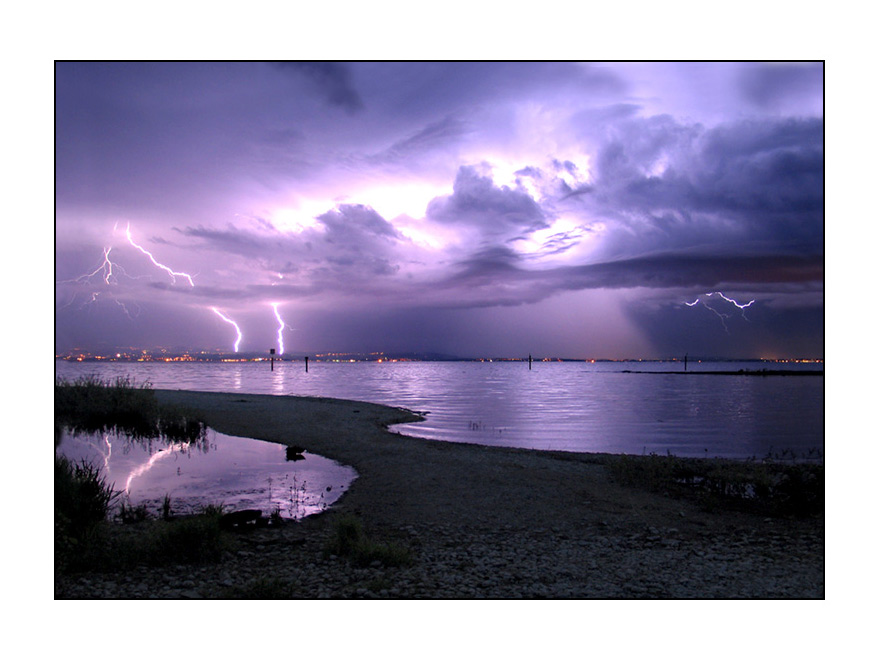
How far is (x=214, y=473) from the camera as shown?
1470cm

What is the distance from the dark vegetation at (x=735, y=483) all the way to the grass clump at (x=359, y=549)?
7.93m

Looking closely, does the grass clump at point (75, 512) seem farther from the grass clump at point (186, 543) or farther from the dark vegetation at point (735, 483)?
the dark vegetation at point (735, 483)

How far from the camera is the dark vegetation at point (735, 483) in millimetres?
11346

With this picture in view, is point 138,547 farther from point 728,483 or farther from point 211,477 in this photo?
point 728,483

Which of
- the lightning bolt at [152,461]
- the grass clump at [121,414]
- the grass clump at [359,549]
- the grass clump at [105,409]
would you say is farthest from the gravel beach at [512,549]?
the grass clump at [105,409]

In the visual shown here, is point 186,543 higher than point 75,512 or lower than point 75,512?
lower

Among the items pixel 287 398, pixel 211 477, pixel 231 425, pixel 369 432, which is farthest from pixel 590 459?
pixel 287 398

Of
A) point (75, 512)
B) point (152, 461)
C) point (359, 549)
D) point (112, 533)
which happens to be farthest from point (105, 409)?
point (359, 549)

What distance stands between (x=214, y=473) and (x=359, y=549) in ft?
29.5

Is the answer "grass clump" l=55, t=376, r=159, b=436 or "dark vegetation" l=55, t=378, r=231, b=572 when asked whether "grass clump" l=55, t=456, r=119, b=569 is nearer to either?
"dark vegetation" l=55, t=378, r=231, b=572

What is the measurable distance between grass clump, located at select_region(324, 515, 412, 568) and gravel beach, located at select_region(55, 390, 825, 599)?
0.11 meters

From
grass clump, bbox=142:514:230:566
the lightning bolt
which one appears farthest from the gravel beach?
the lightning bolt

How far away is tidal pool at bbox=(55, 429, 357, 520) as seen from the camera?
1148cm

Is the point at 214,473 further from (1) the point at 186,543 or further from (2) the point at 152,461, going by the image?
(1) the point at 186,543
